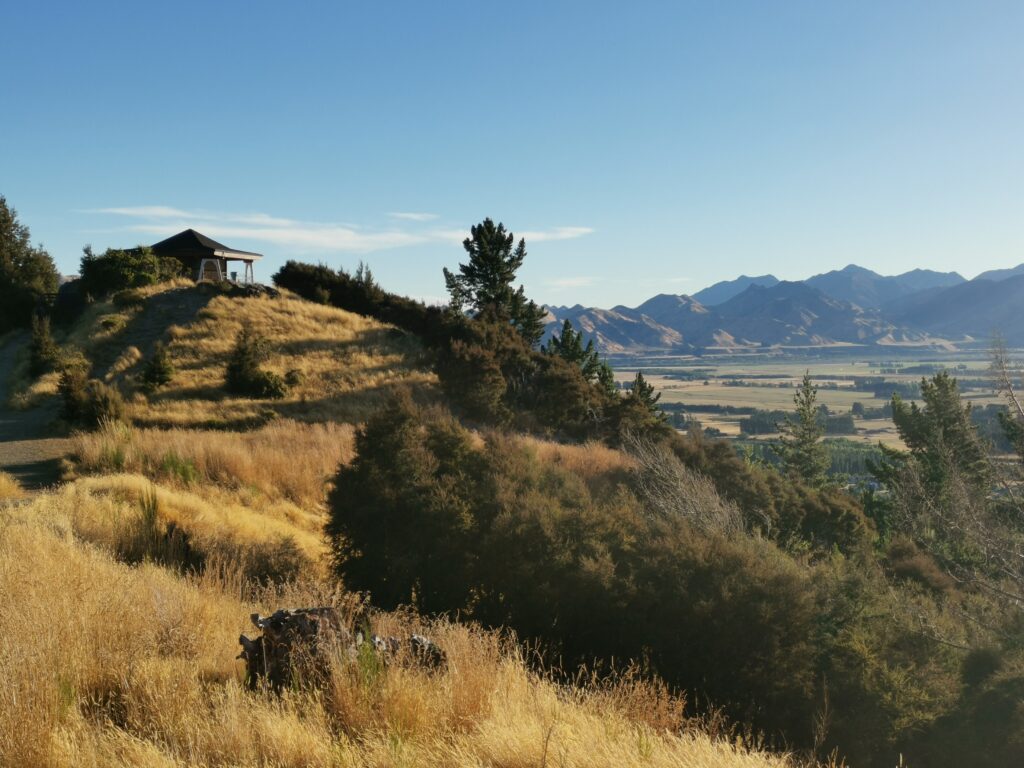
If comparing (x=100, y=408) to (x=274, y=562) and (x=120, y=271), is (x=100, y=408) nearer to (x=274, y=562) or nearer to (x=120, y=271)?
(x=274, y=562)

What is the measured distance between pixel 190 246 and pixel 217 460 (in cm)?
2830

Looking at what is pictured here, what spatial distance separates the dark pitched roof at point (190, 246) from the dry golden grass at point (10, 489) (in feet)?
91.2

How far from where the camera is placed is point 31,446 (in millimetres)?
14680

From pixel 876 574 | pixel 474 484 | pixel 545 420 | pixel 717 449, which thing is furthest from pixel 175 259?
pixel 876 574

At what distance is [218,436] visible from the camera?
15.6 metres

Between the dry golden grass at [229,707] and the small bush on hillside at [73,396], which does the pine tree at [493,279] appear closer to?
the small bush on hillside at [73,396]

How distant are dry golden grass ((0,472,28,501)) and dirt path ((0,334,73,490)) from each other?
0.21 meters

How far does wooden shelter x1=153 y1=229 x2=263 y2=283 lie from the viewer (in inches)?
1444

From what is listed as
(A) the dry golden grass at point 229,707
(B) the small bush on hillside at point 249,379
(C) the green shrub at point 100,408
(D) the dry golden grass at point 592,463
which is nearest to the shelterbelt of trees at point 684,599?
(A) the dry golden grass at point 229,707

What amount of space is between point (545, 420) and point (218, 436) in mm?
12853

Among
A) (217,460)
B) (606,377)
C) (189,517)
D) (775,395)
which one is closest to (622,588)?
(189,517)

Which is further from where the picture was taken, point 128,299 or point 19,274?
point 19,274

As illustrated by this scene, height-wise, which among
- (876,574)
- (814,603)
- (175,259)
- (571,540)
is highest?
(175,259)

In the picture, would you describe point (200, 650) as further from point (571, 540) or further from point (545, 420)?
point (545, 420)
